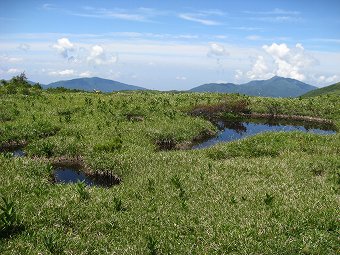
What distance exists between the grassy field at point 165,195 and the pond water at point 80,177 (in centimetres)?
53

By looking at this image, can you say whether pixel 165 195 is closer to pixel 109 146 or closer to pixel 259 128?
pixel 109 146

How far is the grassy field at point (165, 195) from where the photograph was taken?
12562 mm

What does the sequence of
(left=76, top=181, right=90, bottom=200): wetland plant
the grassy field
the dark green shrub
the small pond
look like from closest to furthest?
the grassy field < (left=76, top=181, right=90, bottom=200): wetland plant < the dark green shrub < the small pond

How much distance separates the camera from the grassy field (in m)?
12.6

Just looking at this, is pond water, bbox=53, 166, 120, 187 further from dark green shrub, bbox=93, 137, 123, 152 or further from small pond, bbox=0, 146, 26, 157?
small pond, bbox=0, 146, 26, 157

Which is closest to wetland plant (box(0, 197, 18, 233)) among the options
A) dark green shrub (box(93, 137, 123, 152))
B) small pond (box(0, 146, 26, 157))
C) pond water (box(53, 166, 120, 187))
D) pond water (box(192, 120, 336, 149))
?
pond water (box(53, 166, 120, 187))

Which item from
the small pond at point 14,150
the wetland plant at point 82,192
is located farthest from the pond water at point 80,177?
the wetland plant at point 82,192

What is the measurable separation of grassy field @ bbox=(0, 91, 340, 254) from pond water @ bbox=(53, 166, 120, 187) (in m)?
0.53

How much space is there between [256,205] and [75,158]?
46.9ft

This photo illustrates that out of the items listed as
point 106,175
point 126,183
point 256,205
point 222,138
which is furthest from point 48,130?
point 256,205

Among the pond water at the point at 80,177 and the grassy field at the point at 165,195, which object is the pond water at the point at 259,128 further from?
the pond water at the point at 80,177

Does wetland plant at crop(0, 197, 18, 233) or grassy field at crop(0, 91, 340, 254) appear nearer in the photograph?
grassy field at crop(0, 91, 340, 254)

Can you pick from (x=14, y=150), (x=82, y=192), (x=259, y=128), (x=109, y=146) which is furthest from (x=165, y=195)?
(x=259, y=128)

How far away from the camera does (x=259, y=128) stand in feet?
134
